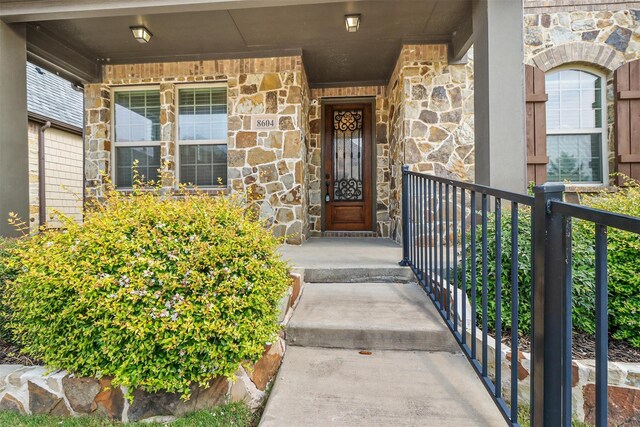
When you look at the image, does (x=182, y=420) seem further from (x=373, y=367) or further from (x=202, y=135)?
(x=202, y=135)

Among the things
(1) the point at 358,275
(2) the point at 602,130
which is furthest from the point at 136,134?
(2) the point at 602,130

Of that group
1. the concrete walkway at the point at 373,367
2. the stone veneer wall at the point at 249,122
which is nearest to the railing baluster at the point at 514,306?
the concrete walkway at the point at 373,367

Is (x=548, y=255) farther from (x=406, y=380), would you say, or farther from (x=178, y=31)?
(x=178, y=31)

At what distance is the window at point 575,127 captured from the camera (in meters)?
4.31

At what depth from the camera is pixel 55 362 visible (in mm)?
1554

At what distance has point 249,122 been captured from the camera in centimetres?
464

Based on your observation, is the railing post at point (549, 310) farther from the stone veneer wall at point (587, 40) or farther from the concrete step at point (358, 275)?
the stone veneer wall at point (587, 40)

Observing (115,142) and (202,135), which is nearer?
(202,135)

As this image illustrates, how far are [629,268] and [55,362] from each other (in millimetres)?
2956

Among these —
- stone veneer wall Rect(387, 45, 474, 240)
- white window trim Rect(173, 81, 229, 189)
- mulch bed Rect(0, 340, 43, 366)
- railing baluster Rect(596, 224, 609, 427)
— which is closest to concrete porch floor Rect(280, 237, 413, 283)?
stone veneer wall Rect(387, 45, 474, 240)

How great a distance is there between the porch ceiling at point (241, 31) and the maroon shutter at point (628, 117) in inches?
80.6

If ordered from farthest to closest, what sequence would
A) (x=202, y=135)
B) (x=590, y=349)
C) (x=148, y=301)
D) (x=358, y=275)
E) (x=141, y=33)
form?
(x=202, y=135) < (x=141, y=33) < (x=358, y=275) < (x=590, y=349) < (x=148, y=301)

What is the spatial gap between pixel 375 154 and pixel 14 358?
4.62m

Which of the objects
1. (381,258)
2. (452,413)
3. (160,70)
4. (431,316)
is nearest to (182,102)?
(160,70)
